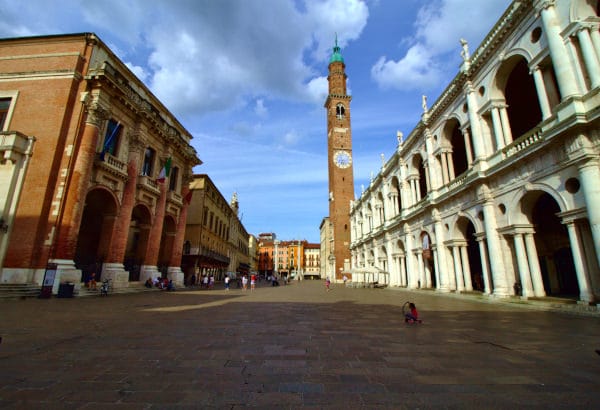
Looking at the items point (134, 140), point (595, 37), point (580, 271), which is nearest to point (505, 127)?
point (595, 37)

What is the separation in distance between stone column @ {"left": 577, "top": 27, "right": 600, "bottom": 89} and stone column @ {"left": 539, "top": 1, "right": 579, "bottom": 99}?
49cm

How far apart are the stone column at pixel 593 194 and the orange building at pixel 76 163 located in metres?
24.0

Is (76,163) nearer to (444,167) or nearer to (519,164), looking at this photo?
(519,164)

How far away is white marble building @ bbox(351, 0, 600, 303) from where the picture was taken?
35.6ft

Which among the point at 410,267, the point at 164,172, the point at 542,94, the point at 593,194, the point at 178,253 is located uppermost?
the point at 542,94

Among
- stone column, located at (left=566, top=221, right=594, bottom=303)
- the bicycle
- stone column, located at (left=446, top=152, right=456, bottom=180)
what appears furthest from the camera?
stone column, located at (left=446, top=152, right=456, bottom=180)

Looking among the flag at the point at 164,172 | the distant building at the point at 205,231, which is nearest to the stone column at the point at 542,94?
the flag at the point at 164,172

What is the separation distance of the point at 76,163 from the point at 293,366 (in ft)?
62.6

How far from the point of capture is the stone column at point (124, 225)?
18.6 metres

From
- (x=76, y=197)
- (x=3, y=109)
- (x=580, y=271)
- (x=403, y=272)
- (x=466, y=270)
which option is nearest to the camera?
(x=580, y=271)

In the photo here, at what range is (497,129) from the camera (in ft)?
52.1

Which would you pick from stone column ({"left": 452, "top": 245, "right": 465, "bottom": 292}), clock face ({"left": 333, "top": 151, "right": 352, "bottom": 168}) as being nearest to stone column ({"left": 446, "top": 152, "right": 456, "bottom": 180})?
stone column ({"left": 452, "top": 245, "right": 465, "bottom": 292})

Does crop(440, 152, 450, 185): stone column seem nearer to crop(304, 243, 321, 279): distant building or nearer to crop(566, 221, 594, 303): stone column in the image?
crop(566, 221, 594, 303): stone column

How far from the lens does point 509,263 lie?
1497 centimetres
